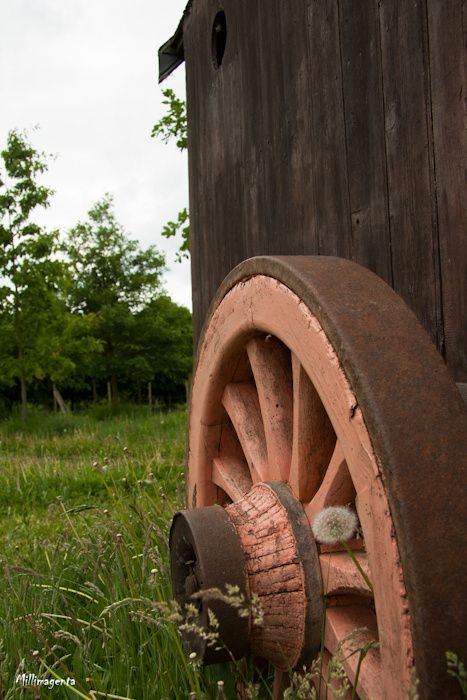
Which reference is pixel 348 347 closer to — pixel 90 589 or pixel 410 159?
pixel 410 159

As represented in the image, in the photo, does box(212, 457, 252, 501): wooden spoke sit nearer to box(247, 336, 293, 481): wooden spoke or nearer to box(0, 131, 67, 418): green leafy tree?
box(247, 336, 293, 481): wooden spoke

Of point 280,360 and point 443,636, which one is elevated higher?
point 280,360

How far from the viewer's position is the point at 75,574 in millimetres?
2871

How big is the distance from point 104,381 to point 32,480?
2052 centimetres

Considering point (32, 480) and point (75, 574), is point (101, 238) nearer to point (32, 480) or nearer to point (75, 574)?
point (32, 480)

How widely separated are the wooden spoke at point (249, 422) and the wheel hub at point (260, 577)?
0.19m

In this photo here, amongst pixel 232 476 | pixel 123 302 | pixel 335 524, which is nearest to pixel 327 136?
pixel 232 476

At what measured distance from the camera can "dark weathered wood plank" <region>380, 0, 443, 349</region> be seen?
65.2 inches

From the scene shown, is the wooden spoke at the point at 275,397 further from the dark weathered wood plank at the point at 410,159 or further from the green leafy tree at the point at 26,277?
the green leafy tree at the point at 26,277

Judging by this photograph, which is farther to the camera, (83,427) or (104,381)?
(104,381)

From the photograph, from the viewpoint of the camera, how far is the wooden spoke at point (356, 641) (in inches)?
46.7

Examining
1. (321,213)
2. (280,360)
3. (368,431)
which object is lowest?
(368,431)

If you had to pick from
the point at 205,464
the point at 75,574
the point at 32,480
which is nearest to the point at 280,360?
the point at 205,464

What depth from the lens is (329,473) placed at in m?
1.33
